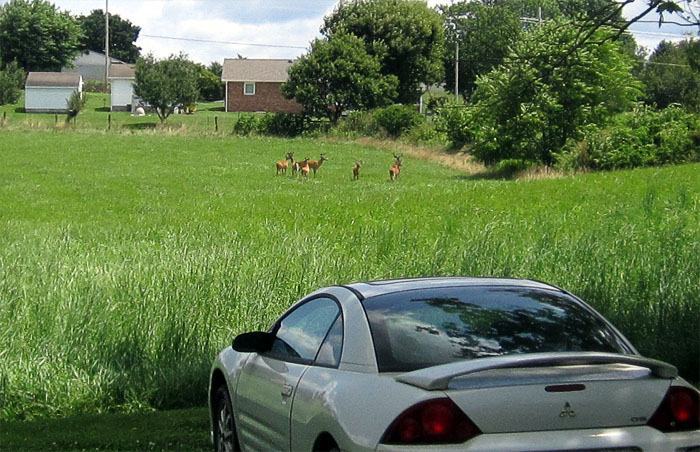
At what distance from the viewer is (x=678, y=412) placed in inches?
208

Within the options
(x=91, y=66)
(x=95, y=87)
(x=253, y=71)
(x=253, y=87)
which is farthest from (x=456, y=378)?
(x=91, y=66)

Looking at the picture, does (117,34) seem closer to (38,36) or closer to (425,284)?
(38,36)

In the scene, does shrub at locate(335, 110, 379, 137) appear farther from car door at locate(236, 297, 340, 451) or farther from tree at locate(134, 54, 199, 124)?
car door at locate(236, 297, 340, 451)

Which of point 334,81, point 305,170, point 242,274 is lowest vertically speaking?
point 305,170

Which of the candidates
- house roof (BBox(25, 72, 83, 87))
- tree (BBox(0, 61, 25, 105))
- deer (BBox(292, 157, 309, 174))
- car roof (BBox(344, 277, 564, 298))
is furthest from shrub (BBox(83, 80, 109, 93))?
car roof (BBox(344, 277, 564, 298))

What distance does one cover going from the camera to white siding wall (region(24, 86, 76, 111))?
8749 cm

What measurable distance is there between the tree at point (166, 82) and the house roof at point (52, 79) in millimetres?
18043

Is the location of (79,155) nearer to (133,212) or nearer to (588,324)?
(133,212)

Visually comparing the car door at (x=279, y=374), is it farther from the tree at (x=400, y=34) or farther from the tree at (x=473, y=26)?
the tree at (x=400, y=34)

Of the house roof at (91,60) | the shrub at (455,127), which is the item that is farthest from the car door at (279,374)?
the house roof at (91,60)

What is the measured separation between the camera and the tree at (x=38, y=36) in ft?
314

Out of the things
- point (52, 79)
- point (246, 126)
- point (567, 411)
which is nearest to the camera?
point (567, 411)

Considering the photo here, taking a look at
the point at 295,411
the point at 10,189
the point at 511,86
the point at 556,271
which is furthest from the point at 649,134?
the point at 295,411

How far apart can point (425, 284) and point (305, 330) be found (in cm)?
92
